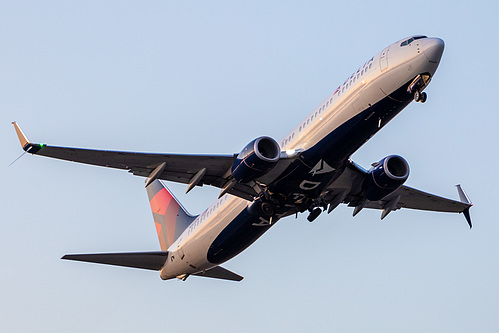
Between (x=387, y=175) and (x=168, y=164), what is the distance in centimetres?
994

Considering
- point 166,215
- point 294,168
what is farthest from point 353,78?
point 166,215

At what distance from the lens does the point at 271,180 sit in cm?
3416

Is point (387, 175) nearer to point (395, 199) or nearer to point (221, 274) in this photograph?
point (395, 199)

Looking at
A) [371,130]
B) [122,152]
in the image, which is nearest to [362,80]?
[371,130]

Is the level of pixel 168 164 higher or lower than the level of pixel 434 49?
higher

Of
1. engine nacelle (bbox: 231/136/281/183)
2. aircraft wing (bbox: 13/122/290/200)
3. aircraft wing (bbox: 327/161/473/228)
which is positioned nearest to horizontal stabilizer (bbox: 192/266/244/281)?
aircraft wing (bbox: 327/161/473/228)

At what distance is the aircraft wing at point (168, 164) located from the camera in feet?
104

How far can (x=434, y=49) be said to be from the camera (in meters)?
30.5

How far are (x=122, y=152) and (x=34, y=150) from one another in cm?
365

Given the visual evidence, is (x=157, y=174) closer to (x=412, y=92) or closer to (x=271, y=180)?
(x=271, y=180)

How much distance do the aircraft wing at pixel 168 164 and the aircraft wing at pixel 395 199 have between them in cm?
501

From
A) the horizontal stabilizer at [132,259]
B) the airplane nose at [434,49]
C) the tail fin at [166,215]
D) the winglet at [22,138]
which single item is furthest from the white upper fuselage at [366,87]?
the winglet at [22,138]

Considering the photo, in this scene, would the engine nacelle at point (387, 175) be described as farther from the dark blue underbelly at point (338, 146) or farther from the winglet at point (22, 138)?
the winglet at point (22, 138)

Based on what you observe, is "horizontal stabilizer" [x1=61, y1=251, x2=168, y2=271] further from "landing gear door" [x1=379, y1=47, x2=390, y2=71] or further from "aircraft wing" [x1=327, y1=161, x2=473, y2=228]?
"landing gear door" [x1=379, y1=47, x2=390, y2=71]
